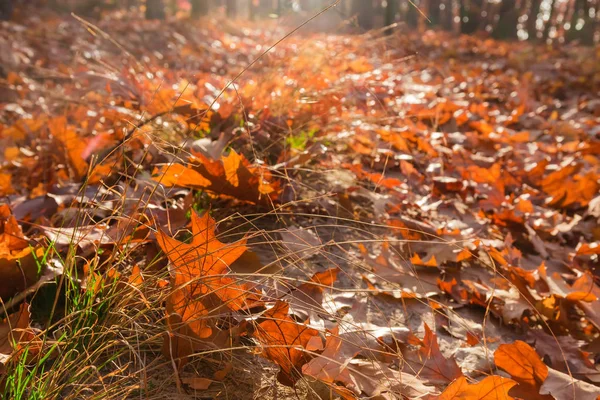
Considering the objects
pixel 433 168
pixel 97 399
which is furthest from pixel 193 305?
pixel 433 168

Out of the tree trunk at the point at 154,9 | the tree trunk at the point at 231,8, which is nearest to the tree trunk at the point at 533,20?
the tree trunk at the point at 154,9

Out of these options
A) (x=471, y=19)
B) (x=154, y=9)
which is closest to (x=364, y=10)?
(x=471, y=19)

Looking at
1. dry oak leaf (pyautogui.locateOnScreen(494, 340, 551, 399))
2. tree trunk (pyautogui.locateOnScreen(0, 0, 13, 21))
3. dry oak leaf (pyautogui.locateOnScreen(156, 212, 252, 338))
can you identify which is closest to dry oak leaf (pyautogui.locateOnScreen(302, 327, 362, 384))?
dry oak leaf (pyautogui.locateOnScreen(156, 212, 252, 338))

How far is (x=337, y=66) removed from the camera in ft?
13.9

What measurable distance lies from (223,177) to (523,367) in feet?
3.04

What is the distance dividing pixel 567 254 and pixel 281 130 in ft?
3.90

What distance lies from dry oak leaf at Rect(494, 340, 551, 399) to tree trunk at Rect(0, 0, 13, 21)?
10224mm

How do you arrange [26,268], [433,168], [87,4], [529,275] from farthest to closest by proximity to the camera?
[87,4], [433,168], [529,275], [26,268]

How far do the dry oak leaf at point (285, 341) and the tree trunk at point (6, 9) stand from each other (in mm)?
9980

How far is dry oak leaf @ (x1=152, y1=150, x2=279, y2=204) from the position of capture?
1.47 m

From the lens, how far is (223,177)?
1.53m

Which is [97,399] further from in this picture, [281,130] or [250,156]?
[281,130]

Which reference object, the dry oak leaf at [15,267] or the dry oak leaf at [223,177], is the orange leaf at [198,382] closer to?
the dry oak leaf at [15,267]

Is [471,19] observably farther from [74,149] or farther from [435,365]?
[435,365]
